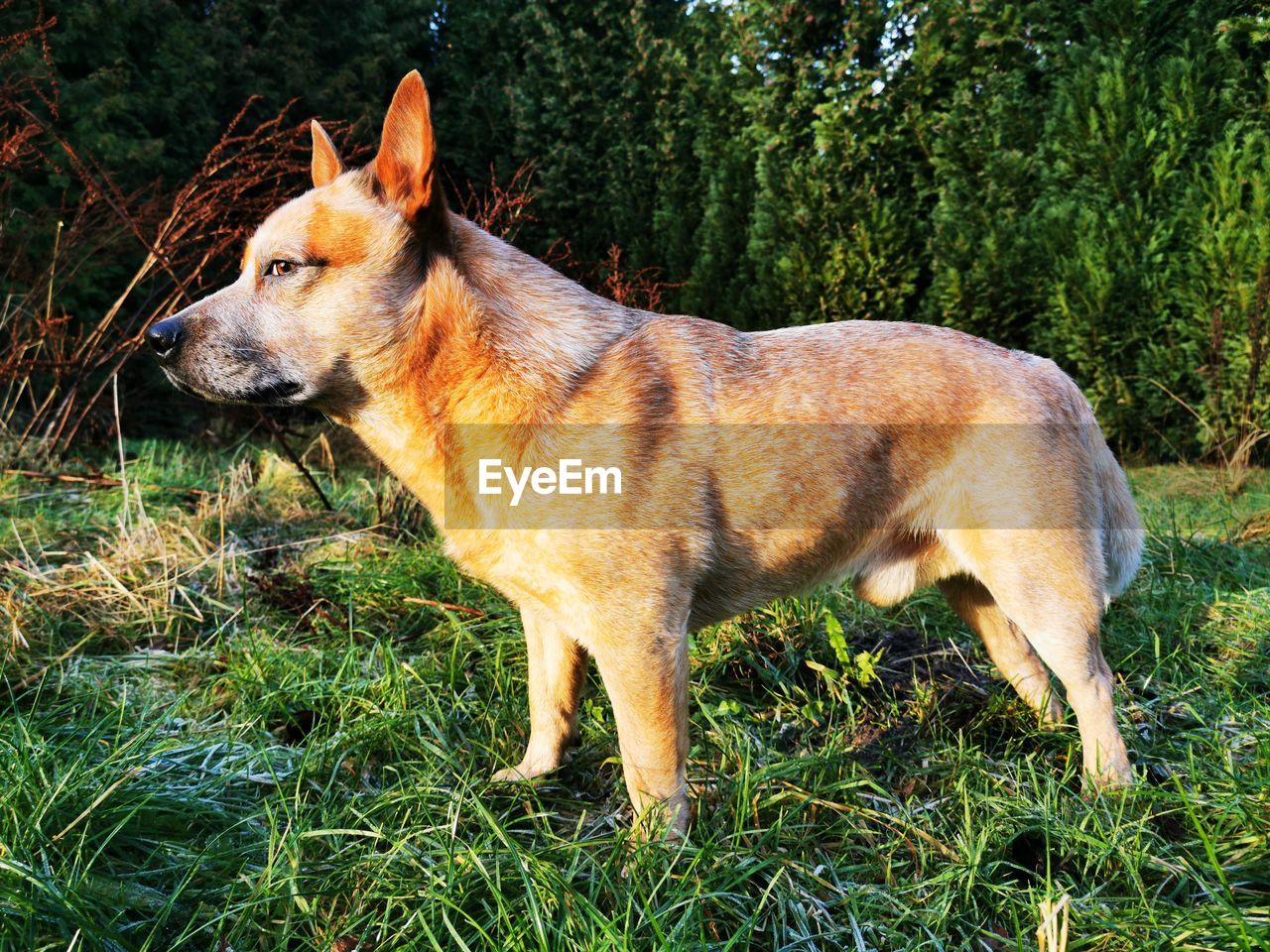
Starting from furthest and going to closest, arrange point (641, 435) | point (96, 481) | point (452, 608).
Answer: point (96, 481) → point (452, 608) → point (641, 435)

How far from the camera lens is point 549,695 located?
9.16 feet

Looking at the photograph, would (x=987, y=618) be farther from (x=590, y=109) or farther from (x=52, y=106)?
(x=590, y=109)

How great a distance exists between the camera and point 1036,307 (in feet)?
24.1

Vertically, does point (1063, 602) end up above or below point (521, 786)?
above

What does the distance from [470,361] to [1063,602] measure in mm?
1970

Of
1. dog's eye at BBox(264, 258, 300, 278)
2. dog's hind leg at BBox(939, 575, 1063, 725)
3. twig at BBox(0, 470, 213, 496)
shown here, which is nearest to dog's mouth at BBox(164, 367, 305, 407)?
dog's eye at BBox(264, 258, 300, 278)

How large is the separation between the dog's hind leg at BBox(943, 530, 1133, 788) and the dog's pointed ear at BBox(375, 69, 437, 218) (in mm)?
1925

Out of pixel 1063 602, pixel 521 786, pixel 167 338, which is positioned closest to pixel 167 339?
pixel 167 338

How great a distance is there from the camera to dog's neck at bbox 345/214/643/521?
7.84ft

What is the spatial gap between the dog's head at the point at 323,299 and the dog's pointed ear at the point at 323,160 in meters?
0.43

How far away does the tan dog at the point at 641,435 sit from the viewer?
2334 millimetres

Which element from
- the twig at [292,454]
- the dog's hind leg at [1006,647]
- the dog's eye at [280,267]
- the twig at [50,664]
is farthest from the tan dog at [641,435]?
the twig at [292,454]

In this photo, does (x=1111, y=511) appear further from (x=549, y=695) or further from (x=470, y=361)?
(x=470, y=361)

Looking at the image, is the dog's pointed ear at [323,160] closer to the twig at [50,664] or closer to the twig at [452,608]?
the twig at [452,608]
